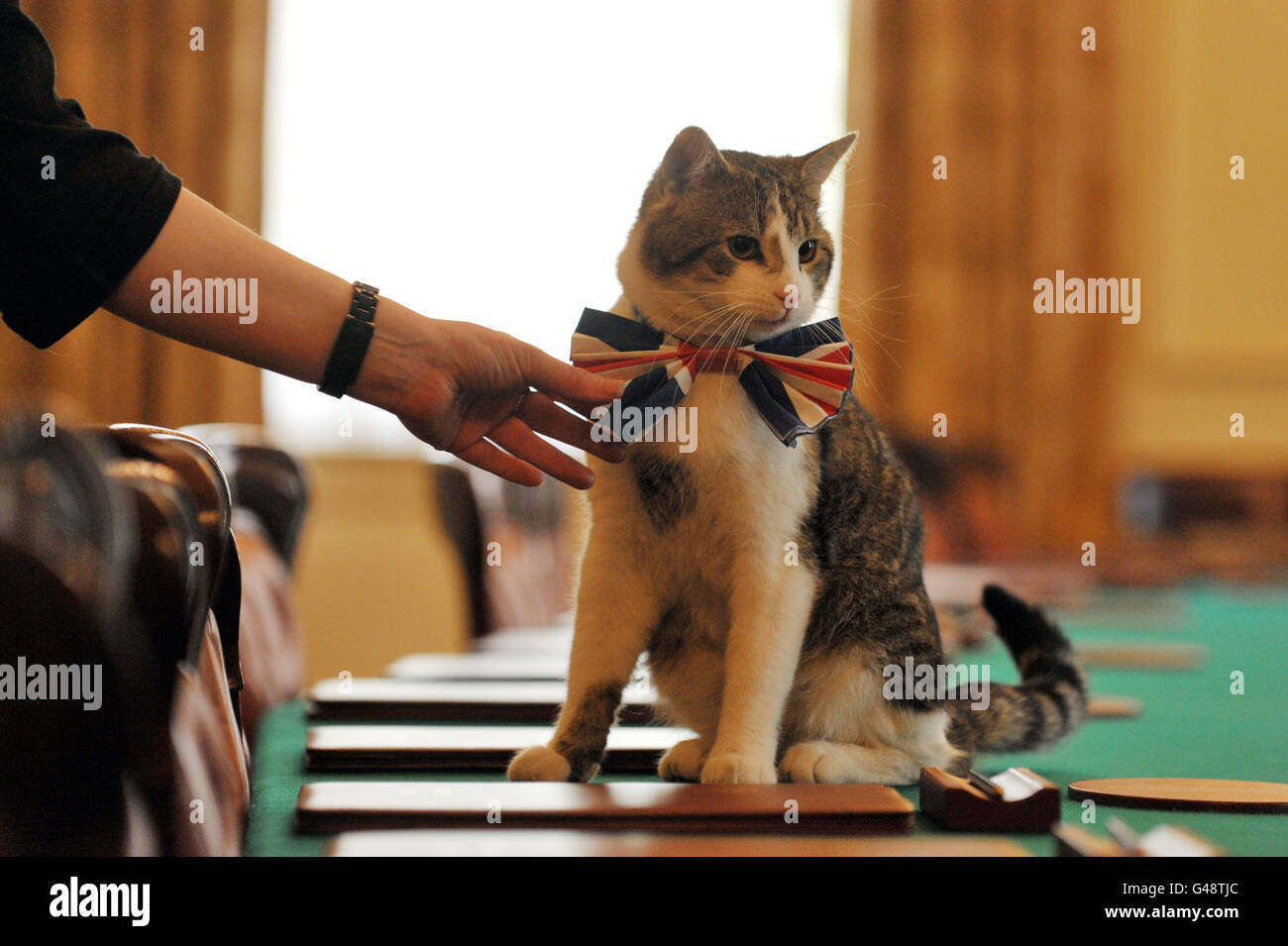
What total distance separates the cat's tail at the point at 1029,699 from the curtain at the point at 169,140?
3453 mm

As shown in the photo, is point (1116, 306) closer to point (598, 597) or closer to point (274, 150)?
point (274, 150)

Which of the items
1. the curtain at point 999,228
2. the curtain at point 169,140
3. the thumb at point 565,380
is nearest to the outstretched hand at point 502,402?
the thumb at point 565,380

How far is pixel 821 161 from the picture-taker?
4.29ft

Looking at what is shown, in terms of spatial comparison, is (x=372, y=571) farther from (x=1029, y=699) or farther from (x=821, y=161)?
(x=1029, y=699)

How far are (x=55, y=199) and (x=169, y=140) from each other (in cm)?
375

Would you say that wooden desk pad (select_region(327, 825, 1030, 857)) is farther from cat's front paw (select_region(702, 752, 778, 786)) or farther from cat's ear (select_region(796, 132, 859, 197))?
cat's ear (select_region(796, 132, 859, 197))

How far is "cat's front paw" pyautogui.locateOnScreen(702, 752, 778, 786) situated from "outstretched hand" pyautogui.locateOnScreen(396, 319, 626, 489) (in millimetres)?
287

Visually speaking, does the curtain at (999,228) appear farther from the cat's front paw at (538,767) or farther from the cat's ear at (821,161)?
the cat's front paw at (538,767)

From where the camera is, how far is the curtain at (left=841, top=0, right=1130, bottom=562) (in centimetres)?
485

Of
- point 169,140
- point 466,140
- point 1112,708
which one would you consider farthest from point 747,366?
point 169,140

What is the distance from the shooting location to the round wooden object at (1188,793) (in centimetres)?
86

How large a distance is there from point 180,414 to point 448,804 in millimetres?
3856

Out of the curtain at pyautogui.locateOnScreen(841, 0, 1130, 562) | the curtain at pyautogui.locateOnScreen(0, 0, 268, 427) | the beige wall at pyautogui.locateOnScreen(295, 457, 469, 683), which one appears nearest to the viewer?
the beige wall at pyautogui.locateOnScreen(295, 457, 469, 683)

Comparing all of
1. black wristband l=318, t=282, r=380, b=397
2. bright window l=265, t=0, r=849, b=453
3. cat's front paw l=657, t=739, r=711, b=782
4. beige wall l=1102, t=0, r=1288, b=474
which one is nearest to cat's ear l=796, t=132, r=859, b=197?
black wristband l=318, t=282, r=380, b=397
